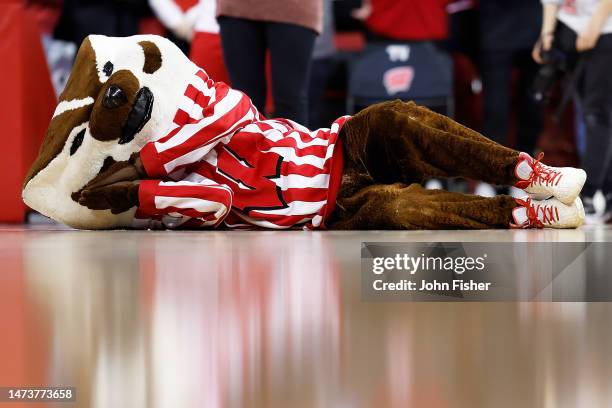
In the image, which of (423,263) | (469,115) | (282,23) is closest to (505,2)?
(469,115)

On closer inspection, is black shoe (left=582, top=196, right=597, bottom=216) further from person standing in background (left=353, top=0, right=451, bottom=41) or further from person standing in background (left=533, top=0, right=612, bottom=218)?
person standing in background (left=353, top=0, right=451, bottom=41)

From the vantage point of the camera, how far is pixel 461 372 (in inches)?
29.2

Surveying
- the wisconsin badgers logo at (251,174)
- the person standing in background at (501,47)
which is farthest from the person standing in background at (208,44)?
the person standing in background at (501,47)

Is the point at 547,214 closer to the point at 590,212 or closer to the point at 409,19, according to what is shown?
the point at 590,212

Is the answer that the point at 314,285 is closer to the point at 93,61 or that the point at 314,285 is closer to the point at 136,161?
the point at 136,161

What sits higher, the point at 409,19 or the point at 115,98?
the point at 409,19

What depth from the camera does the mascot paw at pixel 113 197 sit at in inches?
73.9

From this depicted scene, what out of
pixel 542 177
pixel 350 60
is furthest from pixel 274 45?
pixel 350 60

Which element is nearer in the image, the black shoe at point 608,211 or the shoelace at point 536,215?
the shoelace at point 536,215

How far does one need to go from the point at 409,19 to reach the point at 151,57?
2.43 metres

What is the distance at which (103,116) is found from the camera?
188 centimetres

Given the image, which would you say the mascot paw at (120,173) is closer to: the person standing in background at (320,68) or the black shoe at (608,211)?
the black shoe at (608,211)

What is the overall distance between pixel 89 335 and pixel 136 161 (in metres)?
1.15

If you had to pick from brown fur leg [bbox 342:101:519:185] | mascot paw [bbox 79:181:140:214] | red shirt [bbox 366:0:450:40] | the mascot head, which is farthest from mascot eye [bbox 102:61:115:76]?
red shirt [bbox 366:0:450:40]
